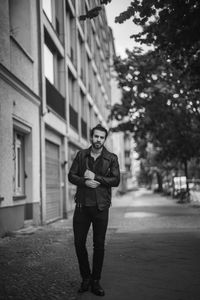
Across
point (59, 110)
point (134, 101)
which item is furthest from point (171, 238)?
point (134, 101)

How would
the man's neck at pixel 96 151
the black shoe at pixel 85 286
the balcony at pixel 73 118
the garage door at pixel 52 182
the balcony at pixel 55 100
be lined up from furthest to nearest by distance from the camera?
1. the balcony at pixel 73 118
2. the balcony at pixel 55 100
3. the garage door at pixel 52 182
4. the man's neck at pixel 96 151
5. the black shoe at pixel 85 286

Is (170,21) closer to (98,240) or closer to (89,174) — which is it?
(89,174)

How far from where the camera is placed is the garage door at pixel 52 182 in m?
14.5

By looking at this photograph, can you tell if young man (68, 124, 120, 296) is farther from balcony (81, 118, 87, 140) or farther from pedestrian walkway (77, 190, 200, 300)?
balcony (81, 118, 87, 140)

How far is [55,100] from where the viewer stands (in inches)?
615

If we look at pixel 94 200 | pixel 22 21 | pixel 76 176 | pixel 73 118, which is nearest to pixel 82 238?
pixel 94 200

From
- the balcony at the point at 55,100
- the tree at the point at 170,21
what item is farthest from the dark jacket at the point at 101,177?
the balcony at the point at 55,100

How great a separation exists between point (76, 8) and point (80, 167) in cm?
1731

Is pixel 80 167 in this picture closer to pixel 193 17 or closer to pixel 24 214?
pixel 193 17

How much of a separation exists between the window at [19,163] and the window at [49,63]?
425 centimetres

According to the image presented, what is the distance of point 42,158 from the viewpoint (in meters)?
13.0

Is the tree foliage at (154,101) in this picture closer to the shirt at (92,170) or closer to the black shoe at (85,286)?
the shirt at (92,170)

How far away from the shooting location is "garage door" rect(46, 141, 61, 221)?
47.4 feet

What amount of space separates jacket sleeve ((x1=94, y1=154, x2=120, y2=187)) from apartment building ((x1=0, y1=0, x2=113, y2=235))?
4.11 meters
